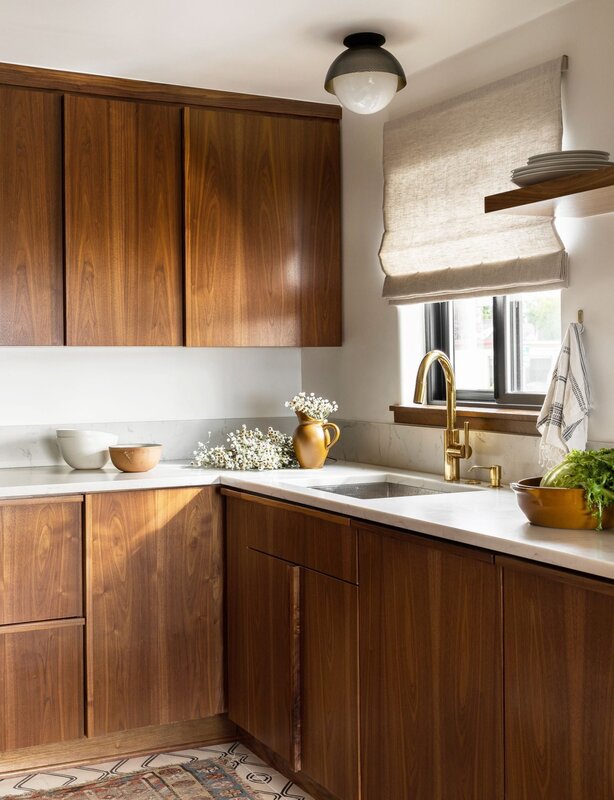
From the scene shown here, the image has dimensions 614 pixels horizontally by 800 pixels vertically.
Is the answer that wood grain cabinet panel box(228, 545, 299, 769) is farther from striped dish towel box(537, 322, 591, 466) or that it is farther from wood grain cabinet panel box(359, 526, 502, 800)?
striped dish towel box(537, 322, 591, 466)

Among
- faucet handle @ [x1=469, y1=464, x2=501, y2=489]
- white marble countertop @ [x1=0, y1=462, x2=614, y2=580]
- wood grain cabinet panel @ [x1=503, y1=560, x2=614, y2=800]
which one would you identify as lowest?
wood grain cabinet panel @ [x1=503, y1=560, x2=614, y2=800]

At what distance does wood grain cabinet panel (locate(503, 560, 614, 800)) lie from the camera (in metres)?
1.78

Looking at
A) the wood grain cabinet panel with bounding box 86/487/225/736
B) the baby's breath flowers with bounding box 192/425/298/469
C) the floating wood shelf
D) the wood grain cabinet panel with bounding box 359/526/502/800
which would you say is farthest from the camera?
the baby's breath flowers with bounding box 192/425/298/469

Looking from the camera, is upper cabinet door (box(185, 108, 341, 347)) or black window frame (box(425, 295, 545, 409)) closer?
black window frame (box(425, 295, 545, 409))

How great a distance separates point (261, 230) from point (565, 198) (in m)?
1.58

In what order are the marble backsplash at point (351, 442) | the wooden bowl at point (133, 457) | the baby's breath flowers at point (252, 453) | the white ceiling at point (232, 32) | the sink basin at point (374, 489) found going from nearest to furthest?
the white ceiling at point (232, 32)
the marble backsplash at point (351, 442)
the sink basin at point (374, 489)
the wooden bowl at point (133, 457)
the baby's breath flowers at point (252, 453)

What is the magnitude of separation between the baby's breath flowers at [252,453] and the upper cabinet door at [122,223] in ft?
1.43

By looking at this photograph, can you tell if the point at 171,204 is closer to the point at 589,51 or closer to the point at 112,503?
the point at 112,503

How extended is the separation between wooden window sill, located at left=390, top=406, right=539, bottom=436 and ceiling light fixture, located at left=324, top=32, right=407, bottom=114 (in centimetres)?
102

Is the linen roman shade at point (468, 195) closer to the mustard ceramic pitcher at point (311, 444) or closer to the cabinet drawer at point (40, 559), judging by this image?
the mustard ceramic pitcher at point (311, 444)

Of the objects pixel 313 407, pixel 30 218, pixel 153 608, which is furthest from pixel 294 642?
pixel 30 218

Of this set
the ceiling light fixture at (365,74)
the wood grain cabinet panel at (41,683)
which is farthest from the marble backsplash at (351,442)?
the ceiling light fixture at (365,74)

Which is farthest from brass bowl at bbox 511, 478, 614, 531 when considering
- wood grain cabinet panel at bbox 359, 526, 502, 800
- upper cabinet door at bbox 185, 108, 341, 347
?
upper cabinet door at bbox 185, 108, 341, 347

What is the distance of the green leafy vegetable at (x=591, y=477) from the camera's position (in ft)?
6.93
